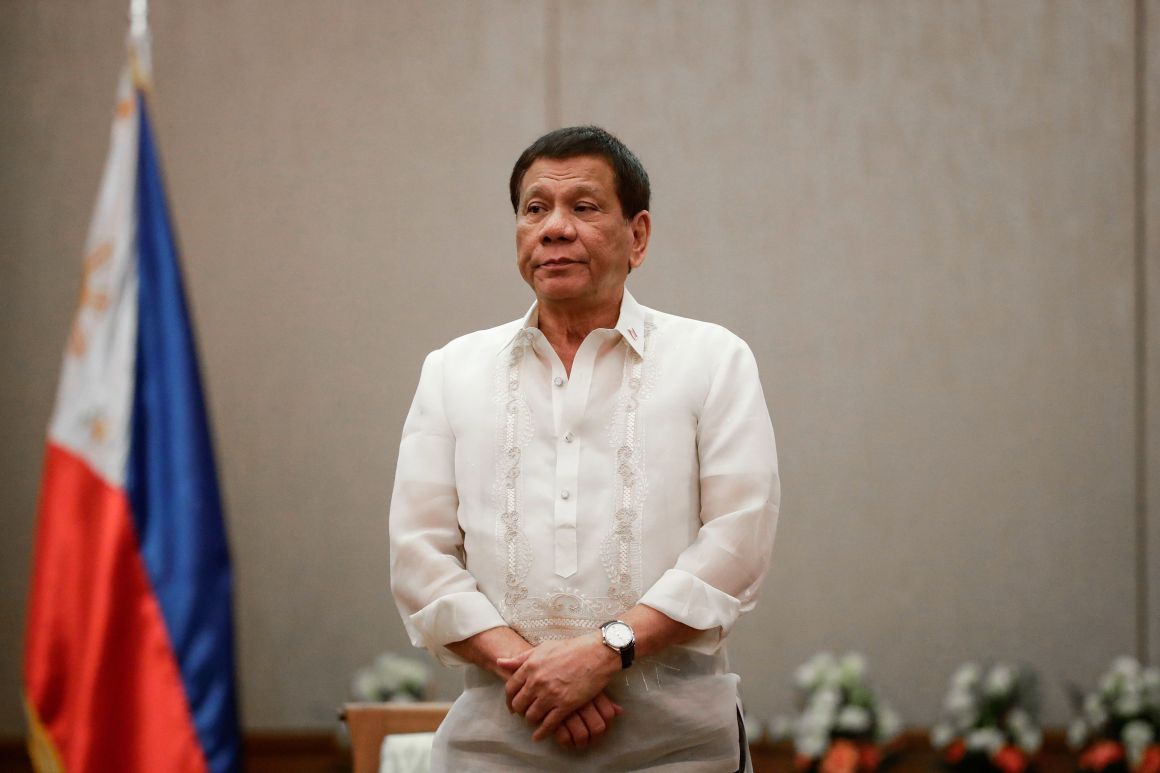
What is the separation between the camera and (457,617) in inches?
65.6

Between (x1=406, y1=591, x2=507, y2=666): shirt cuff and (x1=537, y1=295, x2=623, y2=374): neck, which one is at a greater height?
(x1=537, y1=295, x2=623, y2=374): neck

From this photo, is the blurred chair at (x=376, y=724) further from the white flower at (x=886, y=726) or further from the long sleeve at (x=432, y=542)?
the white flower at (x=886, y=726)

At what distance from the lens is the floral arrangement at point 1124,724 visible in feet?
11.6

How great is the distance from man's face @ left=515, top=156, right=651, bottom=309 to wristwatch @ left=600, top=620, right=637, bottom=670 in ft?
1.63

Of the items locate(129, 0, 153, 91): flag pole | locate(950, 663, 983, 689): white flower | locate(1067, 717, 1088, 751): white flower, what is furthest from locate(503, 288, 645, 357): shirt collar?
locate(1067, 717, 1088, 751): white flower

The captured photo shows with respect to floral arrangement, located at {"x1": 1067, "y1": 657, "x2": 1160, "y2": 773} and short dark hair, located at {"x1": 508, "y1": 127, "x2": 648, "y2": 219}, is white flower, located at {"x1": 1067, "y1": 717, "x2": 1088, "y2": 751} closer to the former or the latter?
floral arrangement, located at {"x1": 1067, "y1": 657, "x2": 1160, "y2": 773}

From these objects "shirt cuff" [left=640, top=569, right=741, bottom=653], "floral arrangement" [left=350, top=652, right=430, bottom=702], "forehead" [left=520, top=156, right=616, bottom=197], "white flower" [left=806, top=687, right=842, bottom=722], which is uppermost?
"forehead" [left=520, top=156, right=616, bottom=197]

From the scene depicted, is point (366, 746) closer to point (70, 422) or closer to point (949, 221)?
point (70, 422)

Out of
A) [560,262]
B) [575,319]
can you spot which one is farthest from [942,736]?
[560,262]

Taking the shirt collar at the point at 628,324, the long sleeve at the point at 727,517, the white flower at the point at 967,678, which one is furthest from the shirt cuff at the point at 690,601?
the white flower at the point at 967,678

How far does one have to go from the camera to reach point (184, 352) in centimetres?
299

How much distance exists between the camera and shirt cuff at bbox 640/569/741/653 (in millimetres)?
1620

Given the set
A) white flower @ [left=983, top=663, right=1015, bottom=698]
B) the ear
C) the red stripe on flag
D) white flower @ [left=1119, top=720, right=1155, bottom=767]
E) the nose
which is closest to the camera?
the nose

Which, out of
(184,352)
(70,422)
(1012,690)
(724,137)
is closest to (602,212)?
(184,352)
